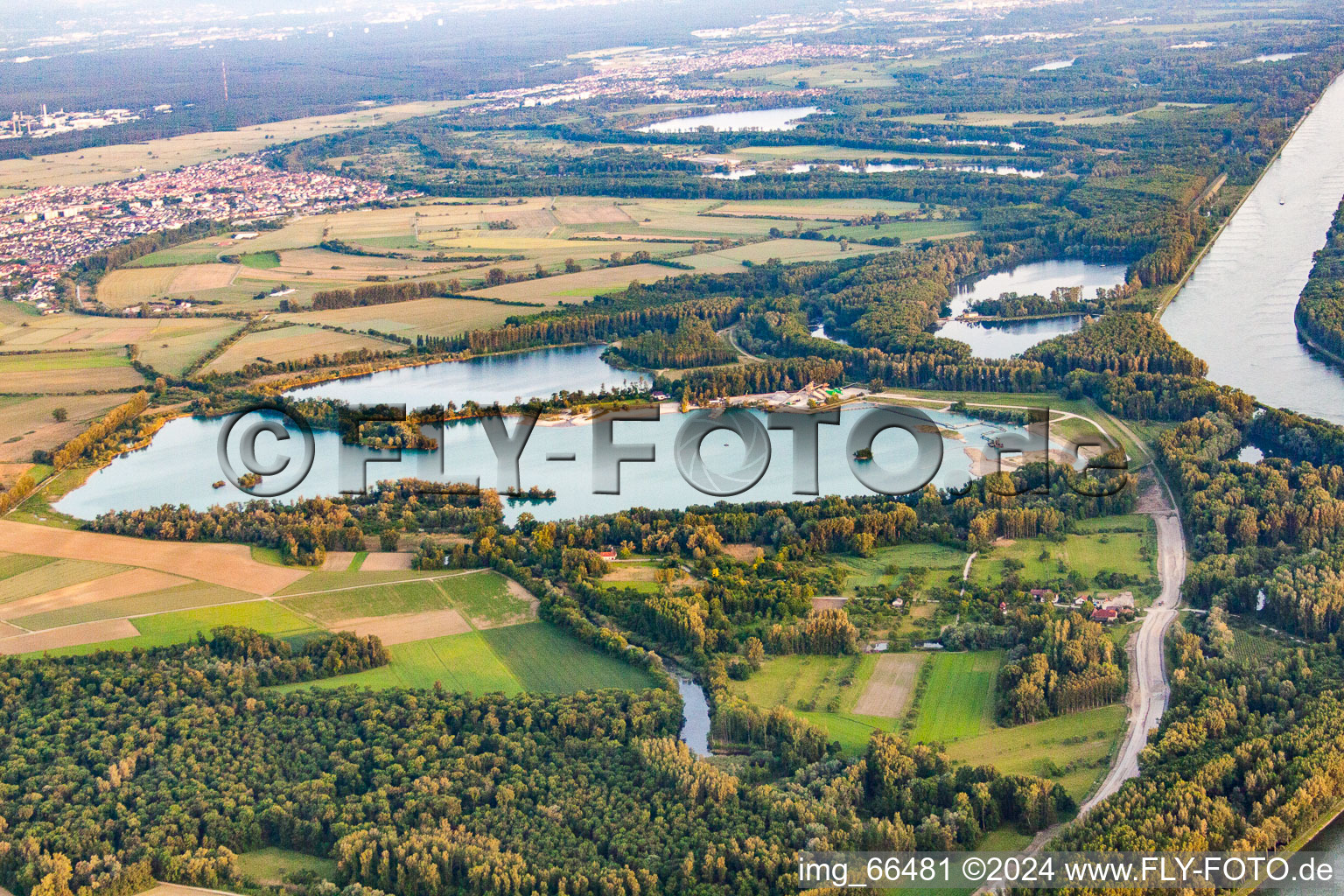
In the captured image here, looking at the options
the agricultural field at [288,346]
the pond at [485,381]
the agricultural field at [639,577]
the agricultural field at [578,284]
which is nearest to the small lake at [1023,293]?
the pond at [485,381]

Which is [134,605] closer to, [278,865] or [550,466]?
[278,865]

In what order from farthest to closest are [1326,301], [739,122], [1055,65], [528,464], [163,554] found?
1. [1055,65]
2. [739,122]
3. [1326,301]
4. [528,464]
5. [163,554]

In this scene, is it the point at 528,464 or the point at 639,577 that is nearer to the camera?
the point at 639,577

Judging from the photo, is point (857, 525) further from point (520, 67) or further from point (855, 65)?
point (520, 67)

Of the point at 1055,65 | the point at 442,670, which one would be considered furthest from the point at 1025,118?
the point at 442,670

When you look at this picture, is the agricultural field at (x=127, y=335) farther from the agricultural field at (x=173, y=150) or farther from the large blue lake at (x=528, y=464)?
the agricultural field at (x=173, y=150)

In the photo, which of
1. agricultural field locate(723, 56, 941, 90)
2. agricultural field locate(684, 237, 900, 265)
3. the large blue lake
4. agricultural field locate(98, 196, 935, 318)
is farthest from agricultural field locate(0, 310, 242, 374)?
agricultural field locate(723, 56, 941, 90)
